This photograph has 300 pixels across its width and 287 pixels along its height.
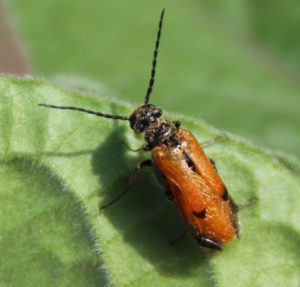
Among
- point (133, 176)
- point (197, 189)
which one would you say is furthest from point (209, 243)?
point (133, 176)

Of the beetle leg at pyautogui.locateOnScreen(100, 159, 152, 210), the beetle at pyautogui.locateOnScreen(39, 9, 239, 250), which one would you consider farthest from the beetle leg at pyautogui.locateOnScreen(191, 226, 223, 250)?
the beetle leg at pyautogui.locateOnScreen(100, 159, 152, 210)

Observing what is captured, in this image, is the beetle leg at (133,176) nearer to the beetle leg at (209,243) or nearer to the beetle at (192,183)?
the beetle at (192,183)

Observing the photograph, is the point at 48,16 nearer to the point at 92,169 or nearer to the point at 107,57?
the point at 107,57

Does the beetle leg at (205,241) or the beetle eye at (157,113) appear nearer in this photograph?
the beetle leg at (205,241)

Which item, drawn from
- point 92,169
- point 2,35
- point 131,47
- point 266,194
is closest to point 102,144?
point 92,169

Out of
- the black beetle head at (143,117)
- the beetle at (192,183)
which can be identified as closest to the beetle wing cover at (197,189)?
the beetle at (192,183)

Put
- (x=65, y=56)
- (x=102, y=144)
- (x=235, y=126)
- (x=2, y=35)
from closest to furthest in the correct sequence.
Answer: (x=102, y=144), (x=235, y=126), (x=65, y=56), (x=2, y=35)
